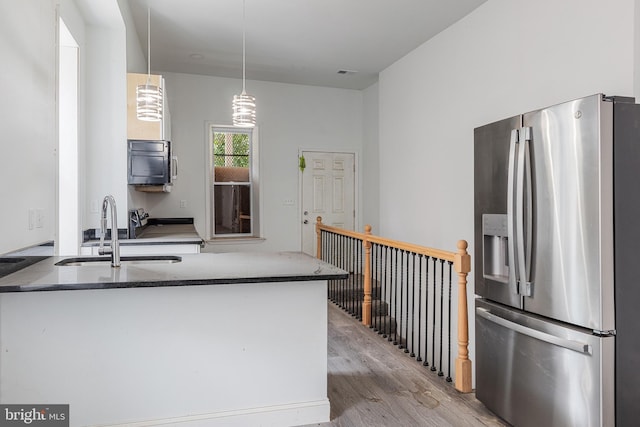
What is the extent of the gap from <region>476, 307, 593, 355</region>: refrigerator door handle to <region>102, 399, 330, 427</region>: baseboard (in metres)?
1.10

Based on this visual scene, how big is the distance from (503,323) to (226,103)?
4782mm

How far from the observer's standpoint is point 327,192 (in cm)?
657

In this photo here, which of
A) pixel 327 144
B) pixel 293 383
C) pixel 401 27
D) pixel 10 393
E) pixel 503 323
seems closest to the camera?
pixel 10 393

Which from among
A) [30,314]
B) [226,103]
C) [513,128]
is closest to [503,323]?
[513,128]

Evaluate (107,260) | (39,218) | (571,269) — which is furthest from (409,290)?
(39,218)

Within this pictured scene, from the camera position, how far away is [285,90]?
6309 millimetres

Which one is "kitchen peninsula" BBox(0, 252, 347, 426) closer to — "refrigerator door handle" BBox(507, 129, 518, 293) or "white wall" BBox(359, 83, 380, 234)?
"refrigerator door handle" BBox(507, 129, 518, 293)

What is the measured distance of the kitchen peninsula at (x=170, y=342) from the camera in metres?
1.95

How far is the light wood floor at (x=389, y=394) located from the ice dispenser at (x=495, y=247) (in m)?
0.80

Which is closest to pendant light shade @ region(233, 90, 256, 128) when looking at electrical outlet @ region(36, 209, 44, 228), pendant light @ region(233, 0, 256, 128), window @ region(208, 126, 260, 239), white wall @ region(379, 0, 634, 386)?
pendant light @ region(233, 0, 256, 128)

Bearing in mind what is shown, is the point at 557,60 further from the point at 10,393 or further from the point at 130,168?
the point at 10,393

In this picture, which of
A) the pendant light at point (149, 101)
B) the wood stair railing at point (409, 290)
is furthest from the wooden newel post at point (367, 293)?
the pendant light at point (149, 101)

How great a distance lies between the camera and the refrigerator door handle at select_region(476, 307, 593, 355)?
6.62 ft

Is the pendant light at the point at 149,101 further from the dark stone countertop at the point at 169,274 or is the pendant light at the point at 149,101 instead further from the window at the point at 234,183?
the window at the point at 234,183
